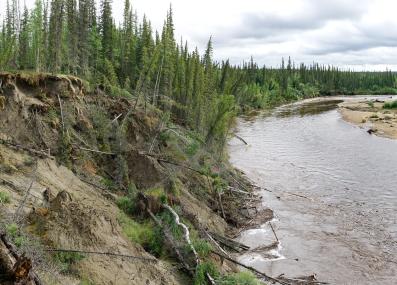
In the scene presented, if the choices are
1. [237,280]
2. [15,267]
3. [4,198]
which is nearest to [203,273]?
[237,280]

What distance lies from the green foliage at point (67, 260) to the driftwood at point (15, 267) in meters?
1.52

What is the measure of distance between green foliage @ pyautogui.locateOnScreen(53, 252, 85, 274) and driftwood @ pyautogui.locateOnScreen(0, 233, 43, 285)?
1.52 m

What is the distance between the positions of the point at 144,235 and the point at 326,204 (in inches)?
581

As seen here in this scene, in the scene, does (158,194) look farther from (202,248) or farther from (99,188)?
(202,248)

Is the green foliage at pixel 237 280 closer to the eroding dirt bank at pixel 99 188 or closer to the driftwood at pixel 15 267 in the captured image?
the eroding dirt bank at pixel 99 188

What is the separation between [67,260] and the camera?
9.41m

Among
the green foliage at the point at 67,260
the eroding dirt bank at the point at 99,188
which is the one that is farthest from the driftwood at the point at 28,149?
the green foliage at the point at 67,260

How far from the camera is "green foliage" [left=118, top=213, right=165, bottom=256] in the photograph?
12.8 meters

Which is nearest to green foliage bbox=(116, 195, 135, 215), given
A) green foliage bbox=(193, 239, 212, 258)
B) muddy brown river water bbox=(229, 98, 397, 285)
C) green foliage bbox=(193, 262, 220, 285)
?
green foliage bbox=(193, 239, 212, 258)

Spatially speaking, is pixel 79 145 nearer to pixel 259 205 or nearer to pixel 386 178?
pixel 259 205

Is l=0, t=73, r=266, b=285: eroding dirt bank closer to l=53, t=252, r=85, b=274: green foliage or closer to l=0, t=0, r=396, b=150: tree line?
l=53, t=252, r=85, b=274: green foliage

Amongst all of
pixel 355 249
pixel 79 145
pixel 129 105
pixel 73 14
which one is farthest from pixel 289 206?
pixel 73 14

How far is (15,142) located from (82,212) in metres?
5.36

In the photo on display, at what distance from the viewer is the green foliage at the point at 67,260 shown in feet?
29.6
